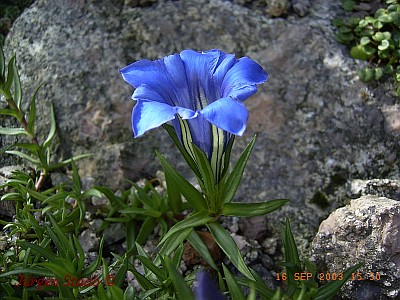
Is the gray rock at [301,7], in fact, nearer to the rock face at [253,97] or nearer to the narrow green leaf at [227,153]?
the rock face at [253,97]

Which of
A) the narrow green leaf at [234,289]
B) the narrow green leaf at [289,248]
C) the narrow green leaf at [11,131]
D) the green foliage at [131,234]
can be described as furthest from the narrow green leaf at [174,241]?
the narrow green leaf at [11,131]

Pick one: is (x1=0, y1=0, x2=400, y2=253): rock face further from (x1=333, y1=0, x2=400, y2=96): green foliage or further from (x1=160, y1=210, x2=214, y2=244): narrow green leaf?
(x1=160, y1=210, x2=214, y2=244): narrow green leaf

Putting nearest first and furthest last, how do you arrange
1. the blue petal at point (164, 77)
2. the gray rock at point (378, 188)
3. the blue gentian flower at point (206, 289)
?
1. the blue gentian flower at point (206, 289)
2. the blue petal at point (164, 77)
3. the gray rock at point (378, 188)

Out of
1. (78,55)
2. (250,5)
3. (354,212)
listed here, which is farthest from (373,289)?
(78,55)

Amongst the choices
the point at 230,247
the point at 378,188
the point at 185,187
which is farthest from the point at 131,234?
the point at 378,188

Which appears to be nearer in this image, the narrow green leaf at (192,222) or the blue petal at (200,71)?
the blue petal at (200,71)

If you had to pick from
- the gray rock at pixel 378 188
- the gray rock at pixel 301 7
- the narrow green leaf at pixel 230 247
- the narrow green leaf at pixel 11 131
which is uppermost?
the gray rock at pixel 301 7
